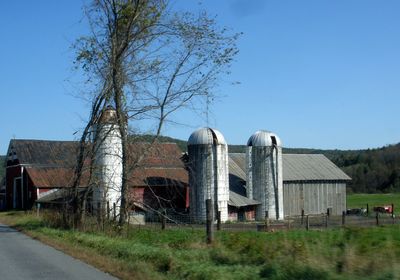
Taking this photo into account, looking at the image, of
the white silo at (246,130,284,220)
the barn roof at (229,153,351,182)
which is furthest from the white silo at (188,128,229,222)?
the barn roof at (229,153,351,182)

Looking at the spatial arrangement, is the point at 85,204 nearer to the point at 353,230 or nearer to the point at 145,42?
the point at 145,42

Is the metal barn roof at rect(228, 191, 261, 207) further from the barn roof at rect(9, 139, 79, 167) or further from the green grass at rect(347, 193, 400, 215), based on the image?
the green grass at rect(347, 193, 400, 215)

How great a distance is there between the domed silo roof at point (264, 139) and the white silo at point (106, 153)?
24.7m

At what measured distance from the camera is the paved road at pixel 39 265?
1381 centimetres

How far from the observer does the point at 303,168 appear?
63188mm

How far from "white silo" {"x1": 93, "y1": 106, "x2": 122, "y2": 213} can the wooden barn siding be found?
3011cm

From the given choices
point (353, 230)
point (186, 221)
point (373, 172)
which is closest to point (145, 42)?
point (353, 230)

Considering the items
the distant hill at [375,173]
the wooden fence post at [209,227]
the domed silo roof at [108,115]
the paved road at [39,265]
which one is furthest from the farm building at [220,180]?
the distant hill at [375,173]

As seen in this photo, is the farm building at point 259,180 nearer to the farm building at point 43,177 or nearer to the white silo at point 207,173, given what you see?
the white silo at point 207,173

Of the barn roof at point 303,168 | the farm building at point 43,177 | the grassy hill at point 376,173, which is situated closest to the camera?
the farm building at point 43,177

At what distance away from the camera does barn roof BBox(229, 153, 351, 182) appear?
60.3 meters

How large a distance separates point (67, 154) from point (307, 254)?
2254 centimetres

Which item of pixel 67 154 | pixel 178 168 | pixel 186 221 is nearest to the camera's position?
pixel 67 154

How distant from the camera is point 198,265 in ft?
46.5
